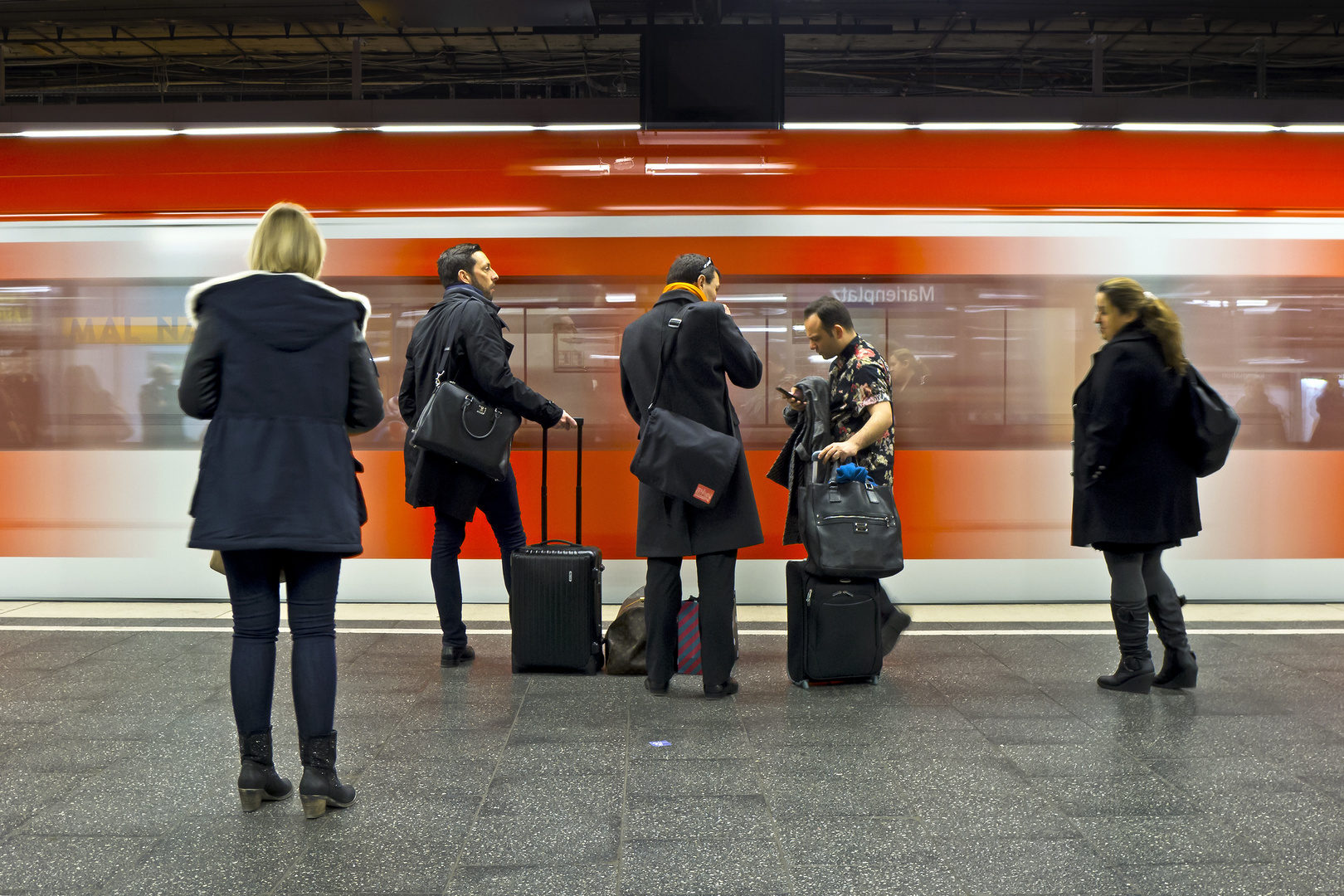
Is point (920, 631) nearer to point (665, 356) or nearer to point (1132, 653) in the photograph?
point (1132, 653)

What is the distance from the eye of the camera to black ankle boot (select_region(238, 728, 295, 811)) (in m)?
2.53

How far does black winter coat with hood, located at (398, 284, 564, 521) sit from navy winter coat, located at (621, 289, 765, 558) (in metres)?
0.49

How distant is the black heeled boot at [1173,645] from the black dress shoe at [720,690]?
1.57 meters

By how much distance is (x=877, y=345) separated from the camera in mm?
5105

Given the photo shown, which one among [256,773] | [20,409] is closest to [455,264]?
[256,773]

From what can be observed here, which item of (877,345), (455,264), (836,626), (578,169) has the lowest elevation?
(836,626)

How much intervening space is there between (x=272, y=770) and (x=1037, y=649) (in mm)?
3124

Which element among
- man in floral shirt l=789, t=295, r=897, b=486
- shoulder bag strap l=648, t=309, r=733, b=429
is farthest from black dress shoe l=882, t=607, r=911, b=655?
shoulder bag strap l=648, t=309, r=733, b=429

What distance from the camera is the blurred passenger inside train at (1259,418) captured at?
513 cm

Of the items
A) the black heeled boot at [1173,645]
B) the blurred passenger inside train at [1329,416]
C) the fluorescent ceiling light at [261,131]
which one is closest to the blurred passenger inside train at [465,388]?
the fluorescent ceiling light at [261,131]

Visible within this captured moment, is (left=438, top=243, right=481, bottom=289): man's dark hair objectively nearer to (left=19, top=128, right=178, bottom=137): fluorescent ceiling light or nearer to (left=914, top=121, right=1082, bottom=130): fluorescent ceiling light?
(left=19, top=128, right=178, bottom=137): fluorescent ceiling light

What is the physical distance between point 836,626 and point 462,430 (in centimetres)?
157

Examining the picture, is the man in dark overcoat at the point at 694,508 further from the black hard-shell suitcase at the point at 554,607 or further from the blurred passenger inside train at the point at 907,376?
the blurred passenger inside train at the point at 907,376

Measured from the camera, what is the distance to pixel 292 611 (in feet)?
8.29
